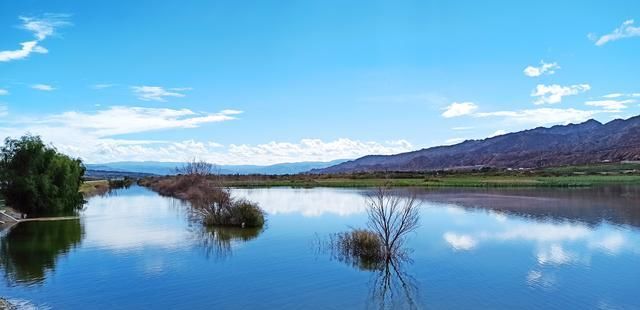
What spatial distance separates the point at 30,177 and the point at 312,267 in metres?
31.7

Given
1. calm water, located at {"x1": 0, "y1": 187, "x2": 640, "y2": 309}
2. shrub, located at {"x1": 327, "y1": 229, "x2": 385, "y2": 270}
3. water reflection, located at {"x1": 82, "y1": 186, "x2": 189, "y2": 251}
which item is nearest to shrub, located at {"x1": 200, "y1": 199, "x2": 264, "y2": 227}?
calm water, located at {"x1": 0, "y1": 187, "x2": 640, "y2": 309}

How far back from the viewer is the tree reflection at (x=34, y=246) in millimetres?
20547

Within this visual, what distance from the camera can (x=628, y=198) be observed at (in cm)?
5056

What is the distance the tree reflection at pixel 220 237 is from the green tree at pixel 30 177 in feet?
58.0

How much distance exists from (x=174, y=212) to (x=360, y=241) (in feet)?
84.1

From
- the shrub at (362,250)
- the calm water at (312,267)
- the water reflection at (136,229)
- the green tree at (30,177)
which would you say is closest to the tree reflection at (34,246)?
the calm water at (312,267)

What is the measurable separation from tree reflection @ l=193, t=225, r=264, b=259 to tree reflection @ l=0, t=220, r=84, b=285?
613 cm

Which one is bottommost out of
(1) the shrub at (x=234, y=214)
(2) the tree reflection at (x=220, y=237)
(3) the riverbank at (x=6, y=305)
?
(3) the riverbank at (x=6, y=305)

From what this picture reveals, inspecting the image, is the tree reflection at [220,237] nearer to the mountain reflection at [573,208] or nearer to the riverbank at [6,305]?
the riverbank at [6,305]

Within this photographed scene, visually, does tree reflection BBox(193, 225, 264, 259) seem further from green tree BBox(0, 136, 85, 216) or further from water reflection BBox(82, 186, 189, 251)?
green tree BBox(0, 136, 85, 216)

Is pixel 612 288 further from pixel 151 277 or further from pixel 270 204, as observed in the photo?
pixel 270 204

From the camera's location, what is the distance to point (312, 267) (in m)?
21.1

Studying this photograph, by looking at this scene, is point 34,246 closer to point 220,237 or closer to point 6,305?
point 220,237

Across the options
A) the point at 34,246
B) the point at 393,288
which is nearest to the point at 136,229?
the point at 34,246
